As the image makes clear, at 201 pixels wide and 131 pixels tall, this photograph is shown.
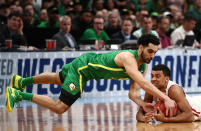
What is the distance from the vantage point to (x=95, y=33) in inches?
551

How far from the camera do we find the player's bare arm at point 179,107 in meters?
8.98

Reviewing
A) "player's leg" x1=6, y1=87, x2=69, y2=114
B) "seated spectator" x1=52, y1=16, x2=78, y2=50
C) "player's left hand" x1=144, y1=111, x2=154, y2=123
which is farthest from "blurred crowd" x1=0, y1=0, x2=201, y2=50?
"player's left hand" x1=144, y1=111, x2=154, y2=123

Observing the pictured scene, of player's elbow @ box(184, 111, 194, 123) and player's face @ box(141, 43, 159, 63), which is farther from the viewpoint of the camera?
player's elbow @ box(184, 111, 194, 123)

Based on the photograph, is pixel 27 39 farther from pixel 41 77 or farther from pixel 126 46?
pixel 41 77

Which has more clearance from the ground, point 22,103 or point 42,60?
point 42,60

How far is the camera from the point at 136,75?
8344 mm

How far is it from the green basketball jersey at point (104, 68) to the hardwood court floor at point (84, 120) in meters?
0.80

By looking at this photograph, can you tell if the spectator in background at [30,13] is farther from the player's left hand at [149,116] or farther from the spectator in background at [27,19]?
the player's left hand at [149,116]

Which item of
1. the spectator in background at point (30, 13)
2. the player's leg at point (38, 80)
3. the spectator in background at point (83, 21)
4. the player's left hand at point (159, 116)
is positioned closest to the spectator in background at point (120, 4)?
the spectator in background at point (83, 21)

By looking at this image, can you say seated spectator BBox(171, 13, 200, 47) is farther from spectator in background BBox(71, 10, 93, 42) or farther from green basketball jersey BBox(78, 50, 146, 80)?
green basketball jersey BBox(78, 50, 146, 80)

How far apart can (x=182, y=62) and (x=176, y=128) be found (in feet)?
16.9

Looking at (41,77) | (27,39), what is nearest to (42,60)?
(27,39)

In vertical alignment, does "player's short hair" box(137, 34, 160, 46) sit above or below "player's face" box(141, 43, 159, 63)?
above

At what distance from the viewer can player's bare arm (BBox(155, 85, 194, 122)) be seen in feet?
29.5
